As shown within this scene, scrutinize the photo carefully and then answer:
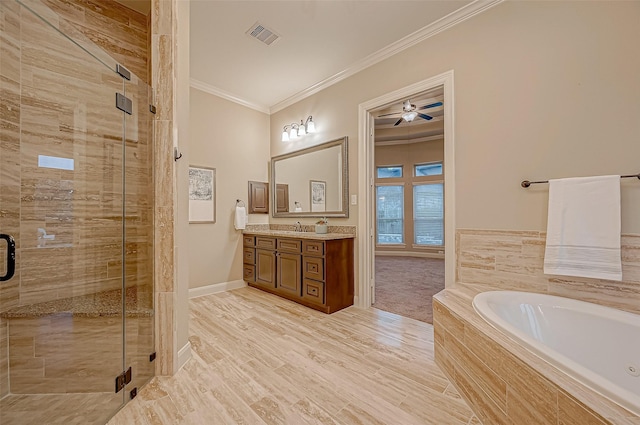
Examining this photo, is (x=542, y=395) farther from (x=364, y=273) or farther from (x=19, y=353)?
(x=19, y=353)

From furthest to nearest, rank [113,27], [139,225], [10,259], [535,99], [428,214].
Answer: [428,214] < [113,27] < [535,99] < [139,225] < [10,259]

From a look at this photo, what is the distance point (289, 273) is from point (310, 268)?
0.37 m

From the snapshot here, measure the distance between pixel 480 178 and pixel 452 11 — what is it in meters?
1.47

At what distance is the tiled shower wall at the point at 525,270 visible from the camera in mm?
1584

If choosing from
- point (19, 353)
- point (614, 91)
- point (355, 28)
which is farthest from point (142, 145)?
point (614, 91)

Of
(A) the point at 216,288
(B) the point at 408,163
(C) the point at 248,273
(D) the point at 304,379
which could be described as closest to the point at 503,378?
(D) the point at 304,379

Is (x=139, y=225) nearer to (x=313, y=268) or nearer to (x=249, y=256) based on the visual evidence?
(x=313, y=268)

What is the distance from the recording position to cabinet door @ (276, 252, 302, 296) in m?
3.00

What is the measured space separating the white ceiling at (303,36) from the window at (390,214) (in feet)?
13.3

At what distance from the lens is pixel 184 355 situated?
1.82 meters

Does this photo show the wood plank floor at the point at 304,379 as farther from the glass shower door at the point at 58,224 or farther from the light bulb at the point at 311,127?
the light bulb at the point at 311,127

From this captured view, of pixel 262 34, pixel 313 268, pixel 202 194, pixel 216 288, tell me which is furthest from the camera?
pixel 216 288

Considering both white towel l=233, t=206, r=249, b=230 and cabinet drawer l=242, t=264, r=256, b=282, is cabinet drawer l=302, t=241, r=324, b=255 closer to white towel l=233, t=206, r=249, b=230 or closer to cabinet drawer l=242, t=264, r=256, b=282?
cabinet drawer l=242, t=264, r=256, b=282

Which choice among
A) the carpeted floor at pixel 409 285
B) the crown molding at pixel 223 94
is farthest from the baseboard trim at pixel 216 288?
the crown molding at pixel 223 94
